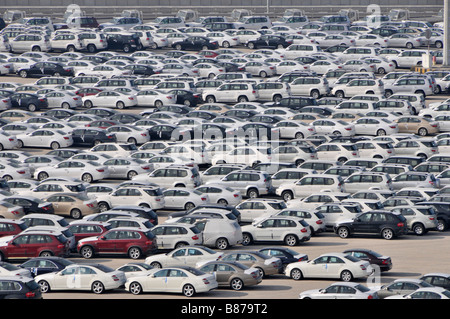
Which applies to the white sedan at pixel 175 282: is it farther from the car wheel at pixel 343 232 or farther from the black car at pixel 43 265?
the car wheel at pixel 343 232

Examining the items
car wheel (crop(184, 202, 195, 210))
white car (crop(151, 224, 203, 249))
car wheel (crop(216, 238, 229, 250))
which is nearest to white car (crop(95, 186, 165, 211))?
car wheel (crop(184, 202, 195, 210))

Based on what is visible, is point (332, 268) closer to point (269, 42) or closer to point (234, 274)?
point (234, 274)

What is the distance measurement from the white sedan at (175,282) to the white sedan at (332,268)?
319 centimetres

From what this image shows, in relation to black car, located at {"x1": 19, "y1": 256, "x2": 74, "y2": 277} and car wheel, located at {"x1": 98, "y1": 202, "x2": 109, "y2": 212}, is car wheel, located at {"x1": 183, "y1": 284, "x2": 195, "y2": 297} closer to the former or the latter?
black car, located at {"x1": 19, "y1": 256, "x2": 74, "y2": 277}

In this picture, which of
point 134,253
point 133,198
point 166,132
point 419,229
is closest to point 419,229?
point 419,229

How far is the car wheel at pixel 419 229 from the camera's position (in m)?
37.0

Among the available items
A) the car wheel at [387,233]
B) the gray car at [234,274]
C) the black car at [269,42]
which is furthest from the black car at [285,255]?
the black car at [269,42]

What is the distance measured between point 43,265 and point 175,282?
14.8ft

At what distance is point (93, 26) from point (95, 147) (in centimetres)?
4135

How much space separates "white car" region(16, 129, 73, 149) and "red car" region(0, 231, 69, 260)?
1690 cm

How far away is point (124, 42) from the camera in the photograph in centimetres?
7575

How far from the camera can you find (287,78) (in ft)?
203

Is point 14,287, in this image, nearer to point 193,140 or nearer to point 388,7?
point 193,140
